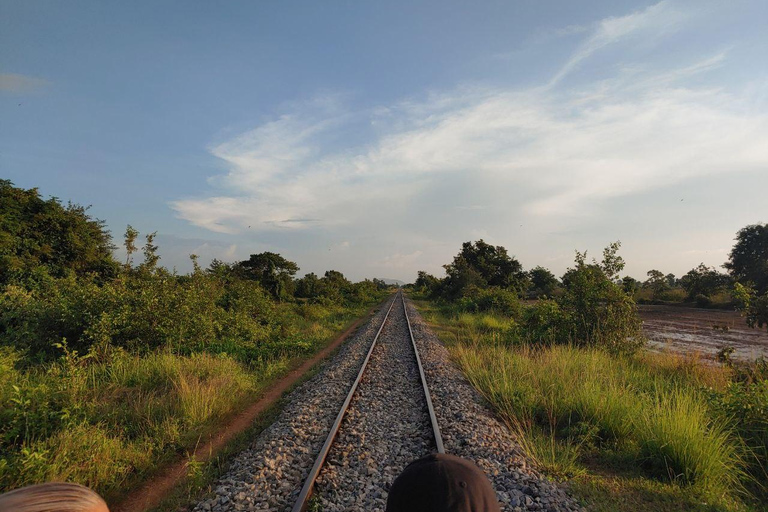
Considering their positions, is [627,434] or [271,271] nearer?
[627,434]

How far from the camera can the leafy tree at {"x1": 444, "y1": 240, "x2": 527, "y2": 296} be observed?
3434cm

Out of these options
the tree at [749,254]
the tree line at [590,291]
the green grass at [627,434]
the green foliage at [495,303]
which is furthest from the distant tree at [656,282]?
the green grass at [627,434]

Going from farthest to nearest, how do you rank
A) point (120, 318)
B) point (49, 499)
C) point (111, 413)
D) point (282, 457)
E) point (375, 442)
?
point (120, 318) → point (111, 413) → point (375, 442) → point (282, 457) → point (49, 499)

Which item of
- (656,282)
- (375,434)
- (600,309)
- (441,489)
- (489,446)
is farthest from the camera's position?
(656,282)

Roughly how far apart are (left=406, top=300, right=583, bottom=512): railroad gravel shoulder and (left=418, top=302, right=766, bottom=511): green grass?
0.84 feet

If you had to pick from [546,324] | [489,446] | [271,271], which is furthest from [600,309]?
[271,271]

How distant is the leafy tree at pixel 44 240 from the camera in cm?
1312

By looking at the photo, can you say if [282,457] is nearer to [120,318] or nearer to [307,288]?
[120,318]

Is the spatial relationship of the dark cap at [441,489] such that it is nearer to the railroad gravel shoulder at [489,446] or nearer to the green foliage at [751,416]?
the railroad gravel shoulder at [489,446]

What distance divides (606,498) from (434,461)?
160 inches

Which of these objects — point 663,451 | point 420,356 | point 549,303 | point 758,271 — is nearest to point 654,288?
point 758,271

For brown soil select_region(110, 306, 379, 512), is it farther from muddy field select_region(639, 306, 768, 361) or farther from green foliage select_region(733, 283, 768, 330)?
muddy field select_region(639, 306, 768, 361)

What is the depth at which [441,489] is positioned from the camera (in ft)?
4.13

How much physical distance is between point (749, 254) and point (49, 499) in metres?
43.1
